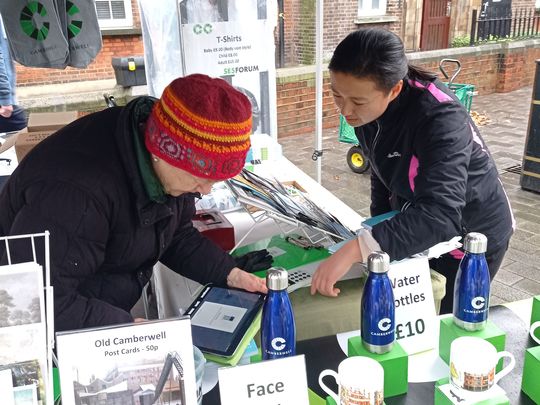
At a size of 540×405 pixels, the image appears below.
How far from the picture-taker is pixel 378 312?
3.48 feet

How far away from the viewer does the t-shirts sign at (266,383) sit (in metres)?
0.87

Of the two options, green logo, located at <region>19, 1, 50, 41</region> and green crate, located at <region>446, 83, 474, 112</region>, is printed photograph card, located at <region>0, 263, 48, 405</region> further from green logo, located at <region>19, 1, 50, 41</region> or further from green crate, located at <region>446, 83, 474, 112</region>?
green crate, located at <region>446, 83, 474, 112</region>

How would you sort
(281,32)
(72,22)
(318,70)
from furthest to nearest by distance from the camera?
1. (281,32)
2. (318,70)
3. (72,22)

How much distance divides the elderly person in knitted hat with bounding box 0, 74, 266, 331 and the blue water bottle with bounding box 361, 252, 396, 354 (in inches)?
15.9

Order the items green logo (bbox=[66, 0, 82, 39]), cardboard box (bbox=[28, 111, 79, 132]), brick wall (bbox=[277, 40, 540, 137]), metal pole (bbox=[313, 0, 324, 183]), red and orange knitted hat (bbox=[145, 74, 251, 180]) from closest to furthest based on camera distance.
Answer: red and orange knitted hat (bbox=[145, 74, 251, 180])
green logo (bbox=[66, 0, 82, 39])
cardboard box (bbox=[28, 111, 79, 132])
metal pole (bbox=[313, 0, 324, 183])
brick wall (bbox=[277, 40, 540, 137])

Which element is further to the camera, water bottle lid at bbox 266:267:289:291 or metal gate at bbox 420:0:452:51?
metal gate at bbox 420:0:452:51

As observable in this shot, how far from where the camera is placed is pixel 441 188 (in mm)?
1379

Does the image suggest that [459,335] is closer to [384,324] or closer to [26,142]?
[384,324]

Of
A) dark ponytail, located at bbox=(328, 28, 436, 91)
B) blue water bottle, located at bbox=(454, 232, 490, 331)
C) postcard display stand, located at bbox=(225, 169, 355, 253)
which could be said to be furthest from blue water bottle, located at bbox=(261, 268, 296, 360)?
dark ponytail, located at bbox=(328, 28, 436, 91)

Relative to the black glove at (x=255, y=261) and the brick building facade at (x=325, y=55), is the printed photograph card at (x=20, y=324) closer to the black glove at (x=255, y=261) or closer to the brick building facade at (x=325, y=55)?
the black glove at (x=255, y=261)

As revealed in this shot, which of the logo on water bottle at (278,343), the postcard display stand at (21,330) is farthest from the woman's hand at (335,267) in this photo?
the postcard display stand at (21,330)

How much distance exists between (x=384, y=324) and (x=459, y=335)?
0.20 meters

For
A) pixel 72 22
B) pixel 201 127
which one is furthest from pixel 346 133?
pixel 201 127

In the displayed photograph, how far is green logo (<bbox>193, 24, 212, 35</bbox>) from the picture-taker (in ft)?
9.02
